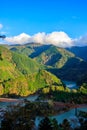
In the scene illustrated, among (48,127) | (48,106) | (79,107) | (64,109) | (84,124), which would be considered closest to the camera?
(48,127)

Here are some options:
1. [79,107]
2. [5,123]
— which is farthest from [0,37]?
[79,107]

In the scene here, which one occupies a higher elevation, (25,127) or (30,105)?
(25,127)

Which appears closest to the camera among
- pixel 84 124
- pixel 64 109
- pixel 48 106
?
pixel 84 124

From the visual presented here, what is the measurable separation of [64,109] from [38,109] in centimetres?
3621

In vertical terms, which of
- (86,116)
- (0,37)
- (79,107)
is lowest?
(79,107)

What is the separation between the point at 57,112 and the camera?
169 m

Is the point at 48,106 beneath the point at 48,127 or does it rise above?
beneath

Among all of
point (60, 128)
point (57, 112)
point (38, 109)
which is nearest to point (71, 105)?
point (57, 112)

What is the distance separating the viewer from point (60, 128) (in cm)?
8000

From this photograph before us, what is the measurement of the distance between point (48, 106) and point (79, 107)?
34560mm

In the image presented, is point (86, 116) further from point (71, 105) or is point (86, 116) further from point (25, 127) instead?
point (71, 105)

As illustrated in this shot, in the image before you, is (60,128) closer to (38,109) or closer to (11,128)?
(11,128)

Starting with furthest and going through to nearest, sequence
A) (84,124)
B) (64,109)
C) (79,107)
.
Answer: (79,107) → (64,109) → (84,124)

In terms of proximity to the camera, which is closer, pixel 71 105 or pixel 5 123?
pixel 5 123
